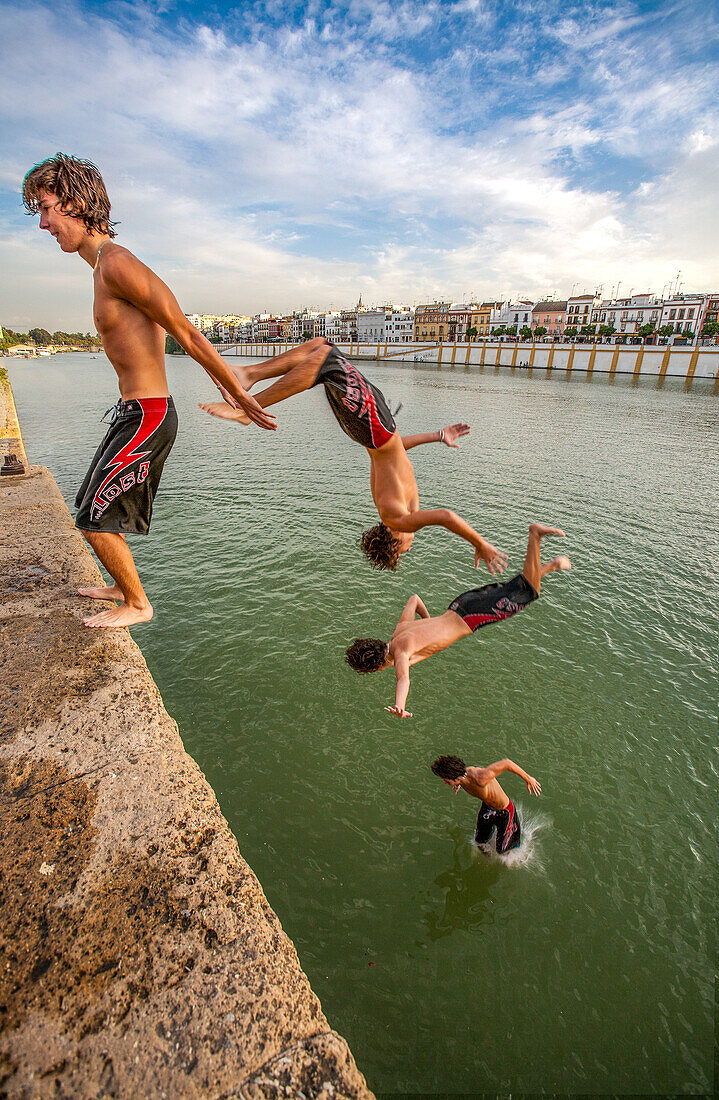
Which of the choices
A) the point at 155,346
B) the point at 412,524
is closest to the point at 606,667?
the point at 412,524

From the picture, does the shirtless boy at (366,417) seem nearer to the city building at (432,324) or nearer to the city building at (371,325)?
the city building at (432,324)

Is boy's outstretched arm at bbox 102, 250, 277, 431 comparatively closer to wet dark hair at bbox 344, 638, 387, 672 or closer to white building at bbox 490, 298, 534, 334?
wet dark hair at bbox 344, 638, 387, 672

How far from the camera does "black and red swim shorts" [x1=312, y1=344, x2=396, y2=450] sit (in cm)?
380

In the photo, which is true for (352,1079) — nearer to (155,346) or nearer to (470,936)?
(470,936)

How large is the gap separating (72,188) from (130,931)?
4736mm

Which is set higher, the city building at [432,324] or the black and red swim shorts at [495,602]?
the city building at [432,324]

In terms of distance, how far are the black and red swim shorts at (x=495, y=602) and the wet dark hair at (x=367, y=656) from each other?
842mm

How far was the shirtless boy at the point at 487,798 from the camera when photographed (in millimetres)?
4652

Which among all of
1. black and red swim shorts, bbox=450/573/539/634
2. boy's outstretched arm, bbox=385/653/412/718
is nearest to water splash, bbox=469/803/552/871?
boy's outstretched arm, bbox=385/653/412/718

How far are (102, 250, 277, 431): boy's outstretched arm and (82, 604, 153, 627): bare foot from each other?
247 cm

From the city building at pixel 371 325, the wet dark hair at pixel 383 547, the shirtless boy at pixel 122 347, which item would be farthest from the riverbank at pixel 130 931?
the city building at pixel 371 325

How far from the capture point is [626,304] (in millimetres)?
124938

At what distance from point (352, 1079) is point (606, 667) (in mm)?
6617

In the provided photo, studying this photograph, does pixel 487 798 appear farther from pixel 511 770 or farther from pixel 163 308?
pixel 163 308
